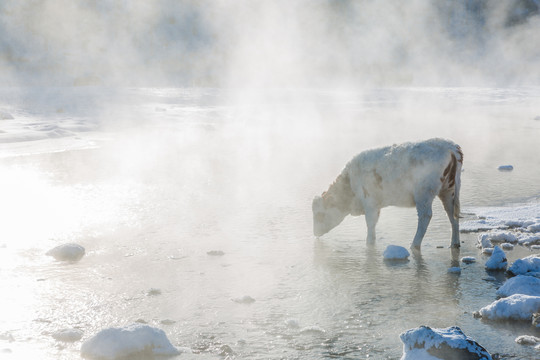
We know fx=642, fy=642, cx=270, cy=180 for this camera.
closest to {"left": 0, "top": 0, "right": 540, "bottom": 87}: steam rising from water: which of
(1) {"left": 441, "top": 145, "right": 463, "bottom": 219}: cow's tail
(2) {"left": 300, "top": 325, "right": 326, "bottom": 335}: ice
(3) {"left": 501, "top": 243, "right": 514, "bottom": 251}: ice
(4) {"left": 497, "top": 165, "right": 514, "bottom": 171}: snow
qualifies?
(4) {"left": 497, "top": 165, "right": 514, "bottom": 171}: snow

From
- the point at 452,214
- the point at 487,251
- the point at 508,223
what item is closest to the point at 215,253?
the point at 452,214

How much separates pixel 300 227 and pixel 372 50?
2413 inches

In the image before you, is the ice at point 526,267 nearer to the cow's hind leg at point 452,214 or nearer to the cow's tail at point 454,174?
the cow's hind leg at point 452,214

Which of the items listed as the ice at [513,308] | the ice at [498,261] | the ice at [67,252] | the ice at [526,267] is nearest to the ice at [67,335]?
the ice at [67,252]

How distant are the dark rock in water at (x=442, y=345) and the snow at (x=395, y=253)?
337cm

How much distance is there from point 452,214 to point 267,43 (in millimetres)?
54374

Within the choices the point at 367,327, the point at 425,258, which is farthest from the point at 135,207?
the point at 367,327

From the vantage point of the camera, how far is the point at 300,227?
11.4 meters

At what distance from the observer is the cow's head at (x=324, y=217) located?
10664 mm

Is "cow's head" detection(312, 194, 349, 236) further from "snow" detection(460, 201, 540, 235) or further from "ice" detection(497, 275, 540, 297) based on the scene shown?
"ice" detection(497, 275, 540, 297)

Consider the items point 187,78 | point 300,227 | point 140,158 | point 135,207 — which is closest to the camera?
point 300,227

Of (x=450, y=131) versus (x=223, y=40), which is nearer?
(x=450, y=131)

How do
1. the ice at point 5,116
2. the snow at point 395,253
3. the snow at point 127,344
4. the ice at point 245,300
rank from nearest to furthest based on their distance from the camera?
the snow at point 127,344 < the ice at point 245,300 < the snow at point 395,253 < the ice at point 5,116

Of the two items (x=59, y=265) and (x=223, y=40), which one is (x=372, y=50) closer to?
(x=223, y=40)
